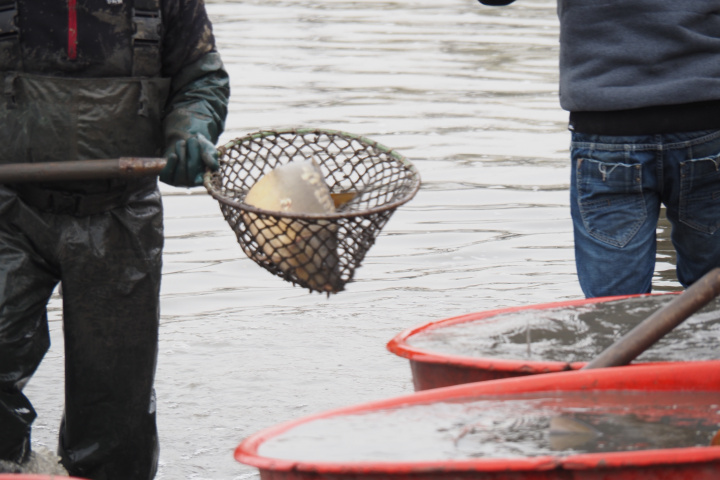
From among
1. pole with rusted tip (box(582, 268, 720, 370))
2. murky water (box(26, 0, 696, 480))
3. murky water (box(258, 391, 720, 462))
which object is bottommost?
murky water (box(26, 0, 696, 480))

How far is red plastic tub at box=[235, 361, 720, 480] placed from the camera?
8.63ft

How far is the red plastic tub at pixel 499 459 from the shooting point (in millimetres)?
2631

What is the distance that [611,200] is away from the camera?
13.9 ft

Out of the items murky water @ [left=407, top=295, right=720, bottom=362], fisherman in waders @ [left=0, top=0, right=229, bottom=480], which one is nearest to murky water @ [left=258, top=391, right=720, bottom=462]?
murky water @ [left=407, top=295, right=720, bottom=362]

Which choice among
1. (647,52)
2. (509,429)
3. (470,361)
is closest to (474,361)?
(470,361)

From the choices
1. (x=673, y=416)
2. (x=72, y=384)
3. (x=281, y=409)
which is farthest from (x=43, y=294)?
(x=673, y=416)

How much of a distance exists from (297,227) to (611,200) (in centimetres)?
119

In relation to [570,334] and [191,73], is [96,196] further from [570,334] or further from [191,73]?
[570,334]

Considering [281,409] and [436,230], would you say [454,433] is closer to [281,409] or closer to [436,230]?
[281,409]

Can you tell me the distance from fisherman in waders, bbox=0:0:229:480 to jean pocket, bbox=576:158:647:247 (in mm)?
1224

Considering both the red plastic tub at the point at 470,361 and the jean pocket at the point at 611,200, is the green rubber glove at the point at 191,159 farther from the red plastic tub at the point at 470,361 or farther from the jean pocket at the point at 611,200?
the jean pocket at the point at 611,200

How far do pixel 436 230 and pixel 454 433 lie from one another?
532 cm

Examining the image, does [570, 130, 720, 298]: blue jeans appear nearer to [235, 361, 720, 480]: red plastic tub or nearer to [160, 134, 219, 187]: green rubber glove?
[235, 361, 720, 480]: red plastic tub

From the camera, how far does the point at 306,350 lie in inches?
236
